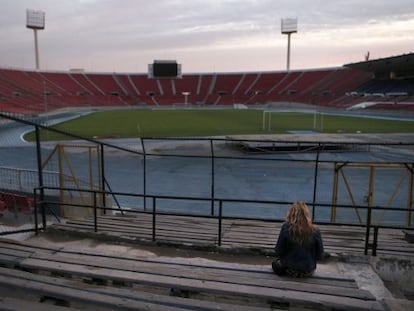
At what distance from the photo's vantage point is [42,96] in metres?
78.2

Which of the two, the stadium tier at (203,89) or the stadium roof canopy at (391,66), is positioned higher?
the stadium roof canopy at (391,66)

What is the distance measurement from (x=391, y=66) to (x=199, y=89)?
47102 millimetres

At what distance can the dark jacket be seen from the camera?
4465 millimetres

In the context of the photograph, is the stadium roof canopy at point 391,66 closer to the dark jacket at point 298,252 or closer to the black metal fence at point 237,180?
the black metal fence at point 237,180

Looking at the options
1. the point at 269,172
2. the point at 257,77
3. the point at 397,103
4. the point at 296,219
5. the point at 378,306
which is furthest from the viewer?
the point at 257,77

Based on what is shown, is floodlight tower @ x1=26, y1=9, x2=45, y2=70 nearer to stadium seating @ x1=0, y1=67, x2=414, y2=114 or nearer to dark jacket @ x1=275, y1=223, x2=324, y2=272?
stadium seating @ x1=0, y1=67, x2=414, y2=114

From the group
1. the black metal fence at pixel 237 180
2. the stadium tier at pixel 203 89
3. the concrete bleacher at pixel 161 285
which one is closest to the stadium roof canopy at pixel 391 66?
the stadium tier at pixel 203 89

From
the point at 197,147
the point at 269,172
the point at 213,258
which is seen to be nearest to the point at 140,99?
the point at 197,147

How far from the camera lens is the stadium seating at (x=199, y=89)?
7406 cm

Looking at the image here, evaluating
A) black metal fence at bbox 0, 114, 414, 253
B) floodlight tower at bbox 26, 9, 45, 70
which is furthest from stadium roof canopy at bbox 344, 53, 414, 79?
floodlight tower at bbox 26, 9, 45, 70

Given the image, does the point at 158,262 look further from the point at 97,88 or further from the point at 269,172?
the point at 97,88

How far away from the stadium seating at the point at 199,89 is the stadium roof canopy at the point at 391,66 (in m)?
1.76

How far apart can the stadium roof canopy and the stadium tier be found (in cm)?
152

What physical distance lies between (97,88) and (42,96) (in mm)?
19010
